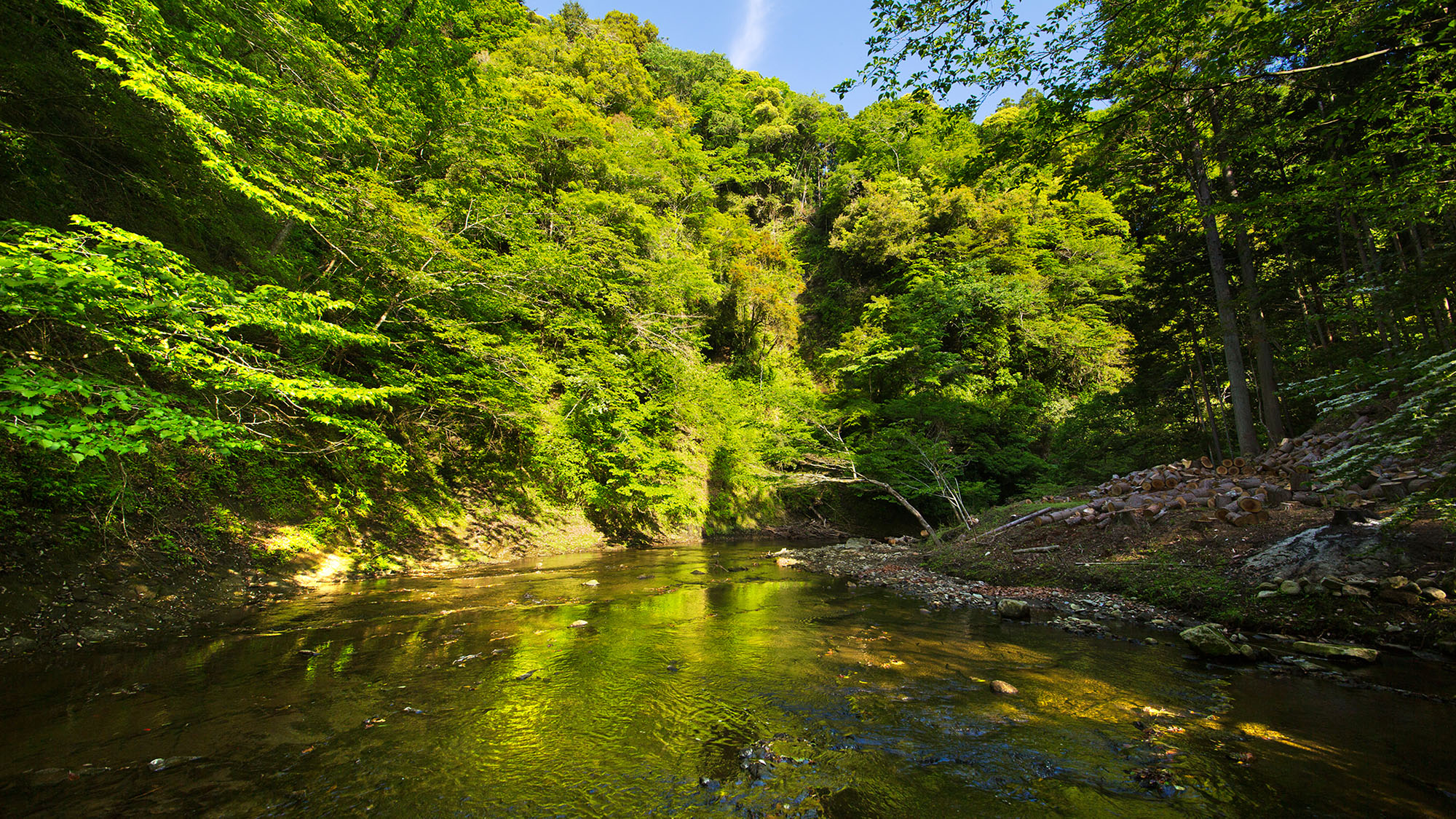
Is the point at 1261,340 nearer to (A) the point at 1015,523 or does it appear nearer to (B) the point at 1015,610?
(A) the point at 1015,523

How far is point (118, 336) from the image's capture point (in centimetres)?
421

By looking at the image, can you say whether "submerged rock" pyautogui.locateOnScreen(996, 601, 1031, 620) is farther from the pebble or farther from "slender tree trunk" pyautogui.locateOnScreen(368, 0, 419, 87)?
"slender tree trunk" pyautogui.locateOnScreen(368, 0, 419, 87)

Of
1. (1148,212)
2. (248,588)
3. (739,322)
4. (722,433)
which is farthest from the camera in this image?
(739,322)

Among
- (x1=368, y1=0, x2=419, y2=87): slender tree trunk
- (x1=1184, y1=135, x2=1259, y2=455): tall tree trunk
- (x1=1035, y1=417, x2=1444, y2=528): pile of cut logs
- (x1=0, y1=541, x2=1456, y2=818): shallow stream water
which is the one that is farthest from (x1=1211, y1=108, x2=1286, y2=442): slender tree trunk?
(x1=368, y1=0, x2=419, y2=87): slender tree trunk

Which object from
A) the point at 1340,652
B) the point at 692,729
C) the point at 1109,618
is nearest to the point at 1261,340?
the point at 1109,618

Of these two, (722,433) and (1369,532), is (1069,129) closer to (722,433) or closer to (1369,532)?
(1369,532)

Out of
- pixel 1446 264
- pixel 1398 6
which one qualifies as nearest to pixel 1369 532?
pixel 1446 264

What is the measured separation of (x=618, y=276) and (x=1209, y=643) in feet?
50.9

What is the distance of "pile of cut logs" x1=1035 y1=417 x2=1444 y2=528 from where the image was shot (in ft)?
22.1

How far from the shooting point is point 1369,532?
5566 mm

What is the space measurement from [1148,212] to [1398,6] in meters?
12.7

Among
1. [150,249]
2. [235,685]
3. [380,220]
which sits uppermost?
[380,220]

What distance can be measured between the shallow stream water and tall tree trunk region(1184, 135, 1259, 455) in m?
8.79

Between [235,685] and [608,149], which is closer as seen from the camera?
[235,685]
